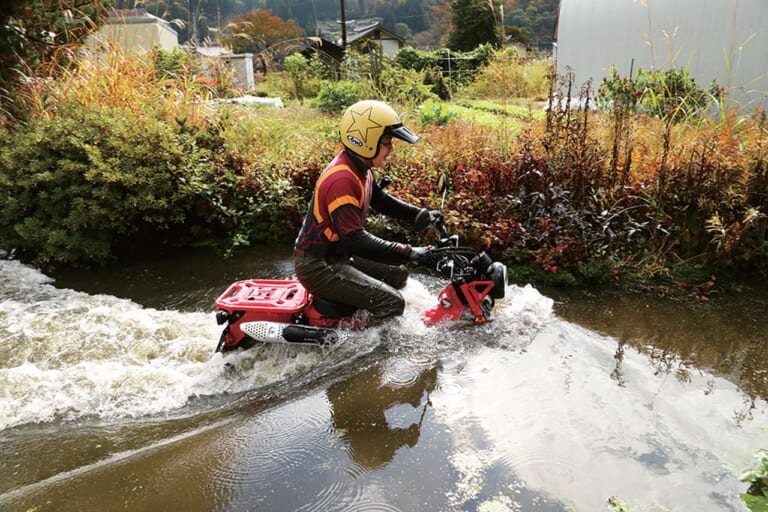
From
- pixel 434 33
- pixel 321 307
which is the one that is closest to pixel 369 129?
pixel 321 307

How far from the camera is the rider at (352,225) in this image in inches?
148

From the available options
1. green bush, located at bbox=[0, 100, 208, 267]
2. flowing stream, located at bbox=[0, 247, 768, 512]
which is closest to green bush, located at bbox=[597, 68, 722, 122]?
flowing stream, located at bbox=[0, 247, 768, 512]

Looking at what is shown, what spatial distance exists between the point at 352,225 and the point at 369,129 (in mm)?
716

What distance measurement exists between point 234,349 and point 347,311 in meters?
0.95

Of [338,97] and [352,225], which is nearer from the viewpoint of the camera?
[352,225]

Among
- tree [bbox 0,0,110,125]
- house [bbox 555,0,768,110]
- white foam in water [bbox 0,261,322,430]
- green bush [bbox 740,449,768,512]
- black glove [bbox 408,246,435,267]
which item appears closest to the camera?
green bush [bbox 740,449,768,512]

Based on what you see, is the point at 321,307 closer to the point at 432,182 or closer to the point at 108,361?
the point at 108,361

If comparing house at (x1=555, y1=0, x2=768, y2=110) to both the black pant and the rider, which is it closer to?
the rider

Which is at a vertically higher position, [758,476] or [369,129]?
[369,129]

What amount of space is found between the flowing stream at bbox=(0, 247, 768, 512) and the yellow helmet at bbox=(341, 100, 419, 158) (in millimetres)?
1451

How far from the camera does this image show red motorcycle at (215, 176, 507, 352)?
12.9ft

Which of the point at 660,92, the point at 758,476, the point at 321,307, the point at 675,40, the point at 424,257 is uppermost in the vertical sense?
the point at 675,40

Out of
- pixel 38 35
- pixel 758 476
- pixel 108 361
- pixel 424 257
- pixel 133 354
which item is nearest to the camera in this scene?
pixel 758 476

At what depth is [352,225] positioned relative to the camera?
3.76 metres
